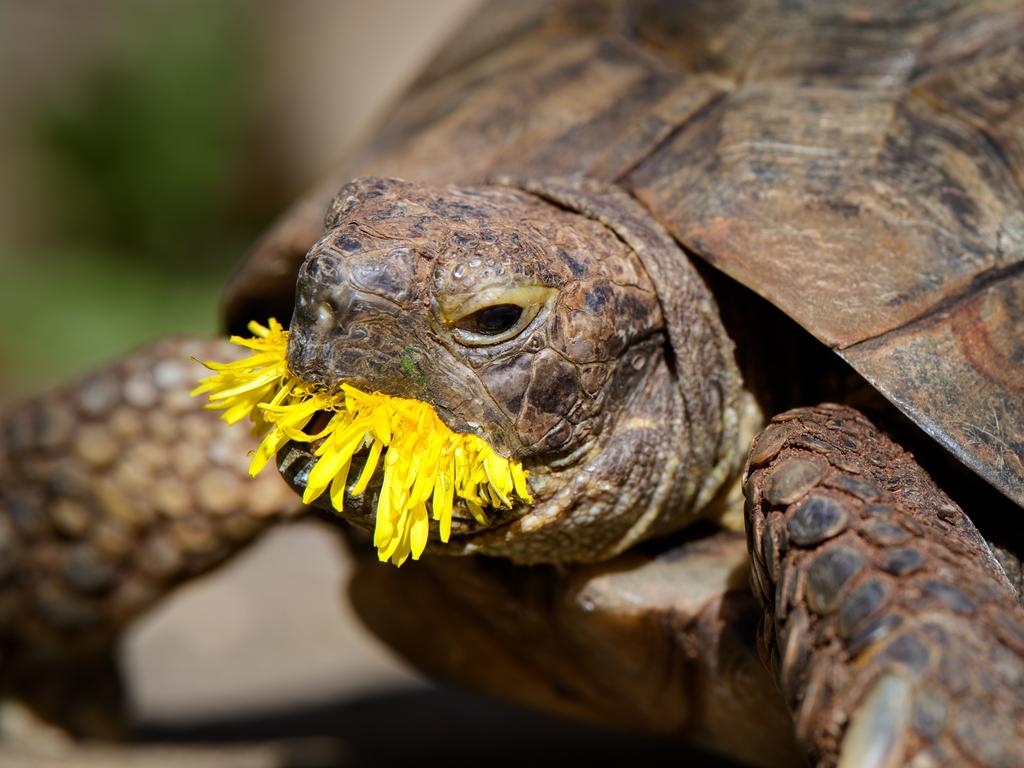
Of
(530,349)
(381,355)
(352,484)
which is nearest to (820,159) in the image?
(530,349)

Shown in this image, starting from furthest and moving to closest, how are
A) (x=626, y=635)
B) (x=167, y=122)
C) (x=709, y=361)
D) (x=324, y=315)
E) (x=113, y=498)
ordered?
1. (x=167, y=122)
2. (x=113, y=498)
3. (x=626, y=635)
4. (x=709, y=361)
5. (x=324, y=315)

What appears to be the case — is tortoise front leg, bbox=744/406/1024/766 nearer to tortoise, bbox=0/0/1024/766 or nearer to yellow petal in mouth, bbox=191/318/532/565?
tortoise, bbox=0/0/1024/766

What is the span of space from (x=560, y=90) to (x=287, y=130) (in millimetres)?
7851

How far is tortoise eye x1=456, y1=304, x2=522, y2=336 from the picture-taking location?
76.0 inches

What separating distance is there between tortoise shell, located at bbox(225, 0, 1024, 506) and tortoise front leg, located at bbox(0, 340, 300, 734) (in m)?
0.41

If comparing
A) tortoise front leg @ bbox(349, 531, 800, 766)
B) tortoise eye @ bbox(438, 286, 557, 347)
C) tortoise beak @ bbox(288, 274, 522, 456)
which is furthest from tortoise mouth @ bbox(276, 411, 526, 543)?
tortoise front leg @ bbox(349, 531, 800, 766)

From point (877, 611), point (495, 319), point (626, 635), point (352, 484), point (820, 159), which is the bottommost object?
point (626, 635)

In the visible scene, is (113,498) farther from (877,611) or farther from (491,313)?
(877,611)

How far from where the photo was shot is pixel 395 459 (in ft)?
6.22

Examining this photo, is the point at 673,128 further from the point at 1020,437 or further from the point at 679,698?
the point at 679,698

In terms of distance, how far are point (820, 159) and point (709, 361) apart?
1.57ft

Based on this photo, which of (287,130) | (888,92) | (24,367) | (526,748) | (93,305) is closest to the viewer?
(888,92)

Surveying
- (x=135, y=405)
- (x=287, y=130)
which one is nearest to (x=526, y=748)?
(x=135, y=405)

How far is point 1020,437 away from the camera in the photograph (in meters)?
2.01
